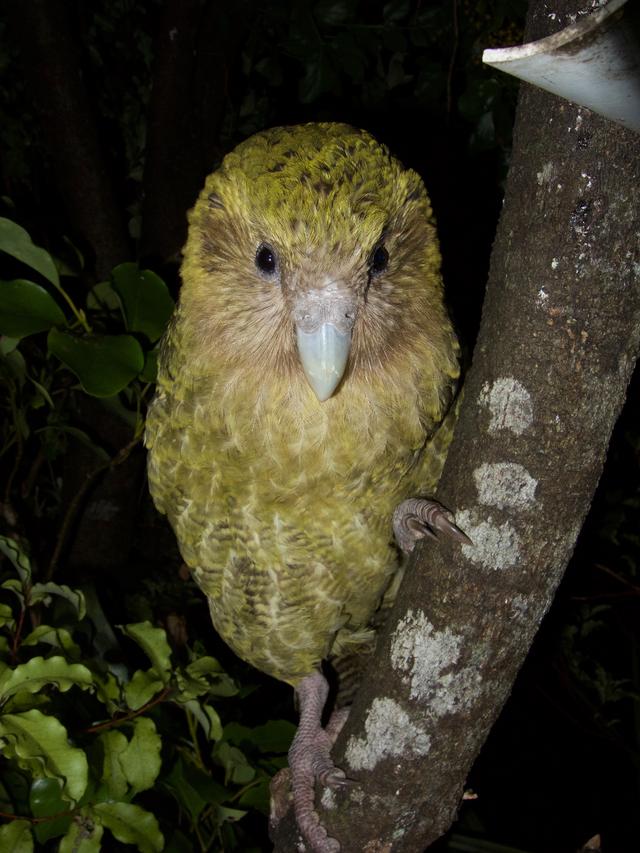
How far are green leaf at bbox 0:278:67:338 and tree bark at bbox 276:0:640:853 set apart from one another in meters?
0.83

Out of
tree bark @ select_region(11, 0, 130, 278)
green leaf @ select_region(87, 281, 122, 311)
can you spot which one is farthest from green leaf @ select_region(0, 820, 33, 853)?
tree bark @ select_region(11, 0, 130, 278)

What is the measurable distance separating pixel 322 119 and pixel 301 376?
180cm

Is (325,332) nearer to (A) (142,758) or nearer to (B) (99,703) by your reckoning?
(A) (142,758)

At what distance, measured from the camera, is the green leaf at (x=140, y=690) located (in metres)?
1.28

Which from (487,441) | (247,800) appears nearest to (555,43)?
(487,441)

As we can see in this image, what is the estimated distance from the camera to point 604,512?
2.43 meters

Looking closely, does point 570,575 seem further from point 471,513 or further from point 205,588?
point 471,513

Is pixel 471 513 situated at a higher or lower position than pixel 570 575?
higher

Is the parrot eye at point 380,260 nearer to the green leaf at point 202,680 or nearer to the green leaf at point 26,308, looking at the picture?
the green leaf at point 26,308

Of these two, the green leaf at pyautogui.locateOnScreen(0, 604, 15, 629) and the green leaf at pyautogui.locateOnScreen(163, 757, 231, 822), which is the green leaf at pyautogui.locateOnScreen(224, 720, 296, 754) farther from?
the green leaf at pyautogui.locateOnScreen(0, 604, 15, 629)

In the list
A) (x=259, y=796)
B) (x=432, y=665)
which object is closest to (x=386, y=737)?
(x=432, y=665)

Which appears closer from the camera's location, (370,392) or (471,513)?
(471,513)

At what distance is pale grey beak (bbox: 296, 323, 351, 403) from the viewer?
3.51 ft

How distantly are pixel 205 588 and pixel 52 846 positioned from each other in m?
0.62
